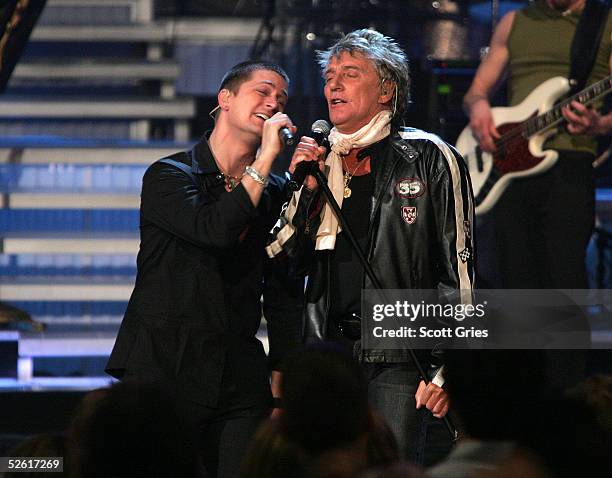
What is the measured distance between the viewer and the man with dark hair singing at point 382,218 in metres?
3.98

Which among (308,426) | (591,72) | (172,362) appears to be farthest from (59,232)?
(308,426)

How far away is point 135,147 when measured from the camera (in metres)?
7.67

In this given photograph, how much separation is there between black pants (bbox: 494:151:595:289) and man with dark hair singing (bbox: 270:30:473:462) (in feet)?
7.49

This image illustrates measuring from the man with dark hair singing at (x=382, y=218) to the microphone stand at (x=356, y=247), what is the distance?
0.05 m

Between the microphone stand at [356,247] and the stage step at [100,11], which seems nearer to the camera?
the microphone stand at [356,247]

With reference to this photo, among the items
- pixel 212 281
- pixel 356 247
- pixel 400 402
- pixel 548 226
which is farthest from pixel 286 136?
pixel 548 226

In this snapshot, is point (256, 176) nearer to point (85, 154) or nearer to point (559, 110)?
point (559, 110)

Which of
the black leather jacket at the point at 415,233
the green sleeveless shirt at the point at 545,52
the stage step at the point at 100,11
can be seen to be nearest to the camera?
the black leather jacket at the point at 415,233

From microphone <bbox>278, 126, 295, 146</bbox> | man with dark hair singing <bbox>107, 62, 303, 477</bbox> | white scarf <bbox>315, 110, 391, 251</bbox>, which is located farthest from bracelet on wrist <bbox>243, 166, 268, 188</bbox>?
white scarf <bbox>315, 110, 391, 251</bbox>

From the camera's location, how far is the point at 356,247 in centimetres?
393

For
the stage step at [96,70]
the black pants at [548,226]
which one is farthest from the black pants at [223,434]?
the stage step at [96,70]

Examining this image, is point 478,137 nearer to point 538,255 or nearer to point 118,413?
point 538,255

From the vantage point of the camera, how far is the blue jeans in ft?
12.8

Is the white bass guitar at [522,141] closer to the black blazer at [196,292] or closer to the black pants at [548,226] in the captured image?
the black pants at [548,226]
